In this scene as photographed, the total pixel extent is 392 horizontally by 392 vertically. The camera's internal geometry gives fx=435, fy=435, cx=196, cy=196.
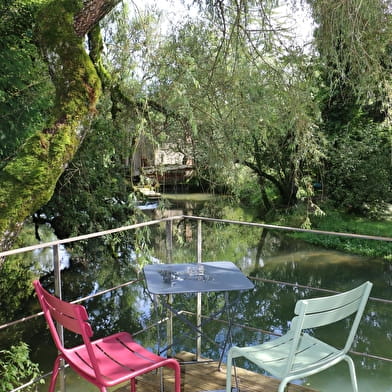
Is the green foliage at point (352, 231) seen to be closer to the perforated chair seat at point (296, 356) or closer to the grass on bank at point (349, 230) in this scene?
the grass on bank at point (349, 230)

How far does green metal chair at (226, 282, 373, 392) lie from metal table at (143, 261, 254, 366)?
0.34m

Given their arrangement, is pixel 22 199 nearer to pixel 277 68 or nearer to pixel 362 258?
pixel 277 68

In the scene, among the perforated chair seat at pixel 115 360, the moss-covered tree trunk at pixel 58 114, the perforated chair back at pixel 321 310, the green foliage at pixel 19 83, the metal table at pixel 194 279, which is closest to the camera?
the perforated chair back at pixel 321 310

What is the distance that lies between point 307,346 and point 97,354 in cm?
92

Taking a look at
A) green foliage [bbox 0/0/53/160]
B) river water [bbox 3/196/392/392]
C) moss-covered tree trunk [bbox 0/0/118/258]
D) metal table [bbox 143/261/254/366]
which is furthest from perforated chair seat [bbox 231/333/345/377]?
green foliage [bbox 0/0/53/160]

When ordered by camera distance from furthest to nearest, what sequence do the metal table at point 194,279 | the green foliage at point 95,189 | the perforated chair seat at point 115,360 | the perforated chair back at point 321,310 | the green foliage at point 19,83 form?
the green foliage at point 95,189
the green foliage at point 19,83
the metal table at point 194,279
the perforated chair seat at point 115,360
the perforated chair back at point 321,310

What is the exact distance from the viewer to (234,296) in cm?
778

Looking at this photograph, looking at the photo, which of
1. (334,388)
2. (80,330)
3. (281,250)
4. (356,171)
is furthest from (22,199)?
(356,171)

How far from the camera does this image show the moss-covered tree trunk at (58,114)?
2.92 m

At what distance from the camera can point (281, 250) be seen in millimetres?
10992

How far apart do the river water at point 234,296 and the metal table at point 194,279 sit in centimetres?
229

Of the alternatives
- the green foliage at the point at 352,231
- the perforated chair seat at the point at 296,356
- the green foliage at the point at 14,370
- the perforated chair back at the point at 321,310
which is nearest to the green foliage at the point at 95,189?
the green foliage at the point at 14,370

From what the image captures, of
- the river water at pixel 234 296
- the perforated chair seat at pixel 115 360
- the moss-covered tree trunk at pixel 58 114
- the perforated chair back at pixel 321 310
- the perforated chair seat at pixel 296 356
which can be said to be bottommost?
the river water at pixel 234 296

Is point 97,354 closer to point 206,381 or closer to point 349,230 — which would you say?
point 206,381
